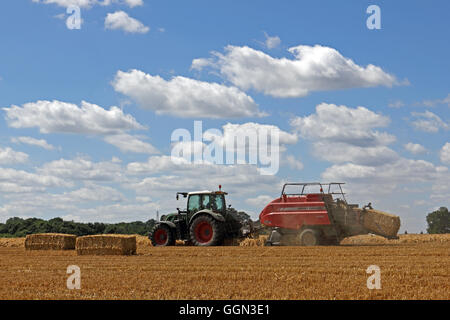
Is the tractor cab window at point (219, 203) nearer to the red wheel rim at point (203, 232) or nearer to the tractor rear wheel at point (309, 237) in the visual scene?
the red wheel rim at point (203, 232)

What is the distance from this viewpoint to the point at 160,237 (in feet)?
83.5

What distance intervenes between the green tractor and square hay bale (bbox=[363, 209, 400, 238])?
5173 millimetres

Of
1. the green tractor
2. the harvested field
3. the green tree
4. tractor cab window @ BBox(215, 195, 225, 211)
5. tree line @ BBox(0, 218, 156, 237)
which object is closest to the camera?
the harvested field

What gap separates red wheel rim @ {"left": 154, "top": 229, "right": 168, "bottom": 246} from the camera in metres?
25.3

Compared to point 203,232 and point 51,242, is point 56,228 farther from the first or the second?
point 203,232

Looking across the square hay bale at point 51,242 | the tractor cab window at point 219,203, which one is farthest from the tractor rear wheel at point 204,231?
the square hay bale at point 51,242

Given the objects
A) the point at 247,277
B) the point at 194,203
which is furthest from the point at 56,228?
the point at 247,277

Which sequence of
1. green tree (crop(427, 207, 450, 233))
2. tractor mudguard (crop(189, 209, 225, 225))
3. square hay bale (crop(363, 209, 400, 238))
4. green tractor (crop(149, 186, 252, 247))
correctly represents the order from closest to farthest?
1. square hay bale (crop(363, 209, 400, 238))
2. tractor mudguard (crop(189, 209, 225, 225))
3. green tractor (crop(149, 186, 252, 247))
4. green tree (crop(427, 207, 450, 233))

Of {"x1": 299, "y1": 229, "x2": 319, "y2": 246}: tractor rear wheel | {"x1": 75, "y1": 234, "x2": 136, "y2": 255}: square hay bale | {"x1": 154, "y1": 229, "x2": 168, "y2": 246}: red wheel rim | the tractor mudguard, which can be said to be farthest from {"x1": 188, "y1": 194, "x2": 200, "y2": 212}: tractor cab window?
{"x1": 299, "y1": 229, "x2": 319, "y2": 246}: tractor rear wheel

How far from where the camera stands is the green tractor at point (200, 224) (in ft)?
79.4

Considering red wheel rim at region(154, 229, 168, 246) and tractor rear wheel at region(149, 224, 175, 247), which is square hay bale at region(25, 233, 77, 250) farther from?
red wheel rim at region(154, 229, 168, 246)

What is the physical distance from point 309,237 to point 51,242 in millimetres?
11145
